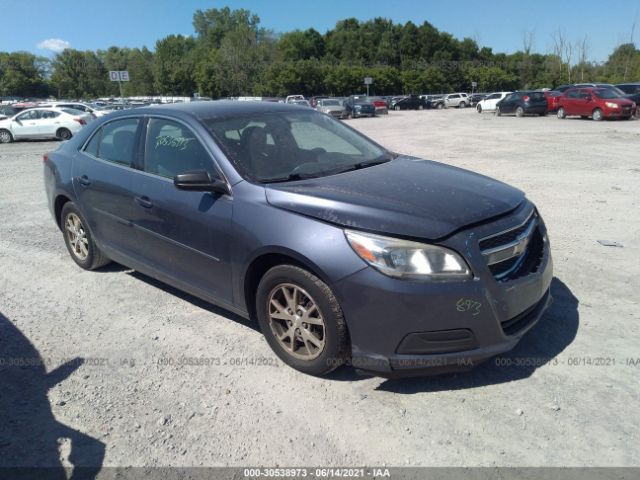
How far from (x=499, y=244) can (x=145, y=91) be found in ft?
333

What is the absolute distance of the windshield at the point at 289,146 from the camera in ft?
11.8

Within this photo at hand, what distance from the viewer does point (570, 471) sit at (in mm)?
2422

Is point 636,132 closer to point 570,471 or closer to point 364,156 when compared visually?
point 364,156

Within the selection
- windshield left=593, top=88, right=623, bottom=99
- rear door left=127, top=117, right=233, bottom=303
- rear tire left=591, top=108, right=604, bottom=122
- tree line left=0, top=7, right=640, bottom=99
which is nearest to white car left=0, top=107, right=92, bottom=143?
rear door left=127, top=117, right=233, bottom=303

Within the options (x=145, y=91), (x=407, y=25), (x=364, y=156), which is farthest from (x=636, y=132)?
(x=407, y=25)

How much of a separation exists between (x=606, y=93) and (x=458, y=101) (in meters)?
34.0

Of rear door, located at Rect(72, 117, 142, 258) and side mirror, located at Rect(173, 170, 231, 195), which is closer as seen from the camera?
side mirror, located at Rect(173, 170, 231, 195)

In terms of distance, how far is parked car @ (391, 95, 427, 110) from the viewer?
56375mm

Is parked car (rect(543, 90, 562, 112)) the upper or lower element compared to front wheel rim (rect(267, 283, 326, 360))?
upper

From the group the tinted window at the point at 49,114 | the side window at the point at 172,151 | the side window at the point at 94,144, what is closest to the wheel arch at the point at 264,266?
the side window at the point at 172,151

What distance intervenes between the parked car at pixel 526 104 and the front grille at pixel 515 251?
1218 inches

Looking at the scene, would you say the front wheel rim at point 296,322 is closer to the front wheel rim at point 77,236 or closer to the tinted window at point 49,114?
the front wheel rim at point 77,236

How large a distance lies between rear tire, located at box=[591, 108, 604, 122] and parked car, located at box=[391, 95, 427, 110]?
105 ft

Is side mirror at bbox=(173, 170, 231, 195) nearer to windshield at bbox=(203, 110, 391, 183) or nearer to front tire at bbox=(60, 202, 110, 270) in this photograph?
windshield at bbox=(203, 110, 391, 183)
